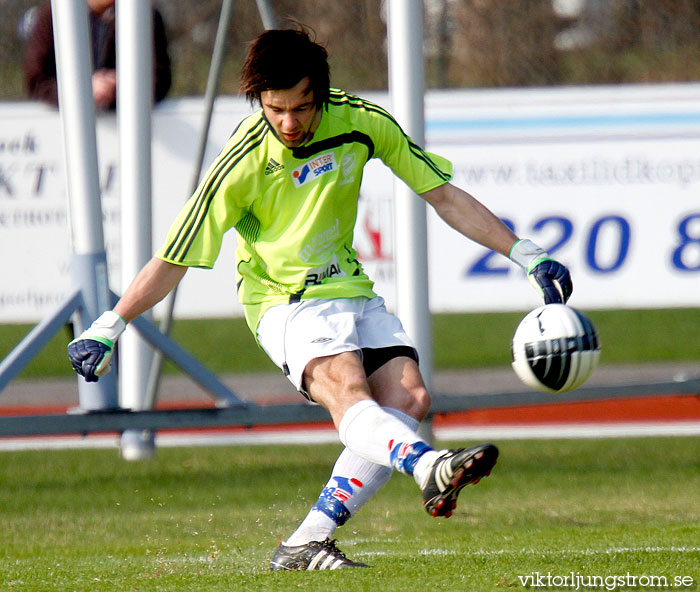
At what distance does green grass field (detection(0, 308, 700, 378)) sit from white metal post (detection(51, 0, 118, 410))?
563cm

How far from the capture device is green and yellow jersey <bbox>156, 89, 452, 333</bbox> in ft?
15.0

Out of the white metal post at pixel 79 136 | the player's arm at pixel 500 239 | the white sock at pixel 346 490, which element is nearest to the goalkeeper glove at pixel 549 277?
the player's arm at pixel 500 239

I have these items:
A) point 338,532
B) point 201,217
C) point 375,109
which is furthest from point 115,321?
point 338,532

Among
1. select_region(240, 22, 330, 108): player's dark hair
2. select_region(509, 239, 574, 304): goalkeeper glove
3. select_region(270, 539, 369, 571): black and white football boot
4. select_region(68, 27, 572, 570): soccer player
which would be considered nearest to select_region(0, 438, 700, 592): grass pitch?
select_region(270, 539, 369, 571): black and white football boot

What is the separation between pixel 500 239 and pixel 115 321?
1.45 metres

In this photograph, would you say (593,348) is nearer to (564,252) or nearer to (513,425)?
(564,252)

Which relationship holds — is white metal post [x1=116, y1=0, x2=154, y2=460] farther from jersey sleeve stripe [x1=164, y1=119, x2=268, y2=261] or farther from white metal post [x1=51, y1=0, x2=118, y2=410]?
jersey sleeve stripe [x1=164, y1=119, x2=268, y2=261]

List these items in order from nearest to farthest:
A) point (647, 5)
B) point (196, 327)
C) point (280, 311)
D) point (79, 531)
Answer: point (280, 311)
point (79, 531)
point (647, 5)
point (196, 327)

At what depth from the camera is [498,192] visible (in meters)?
8.97

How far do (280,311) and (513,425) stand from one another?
5083 millimetres

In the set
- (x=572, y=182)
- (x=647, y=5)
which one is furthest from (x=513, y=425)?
(x=647, y=5)

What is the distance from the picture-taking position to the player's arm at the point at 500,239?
4.55m

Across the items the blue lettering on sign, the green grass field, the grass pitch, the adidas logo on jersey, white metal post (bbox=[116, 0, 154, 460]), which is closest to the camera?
the grass pitch

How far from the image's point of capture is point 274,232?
4.70 metres
